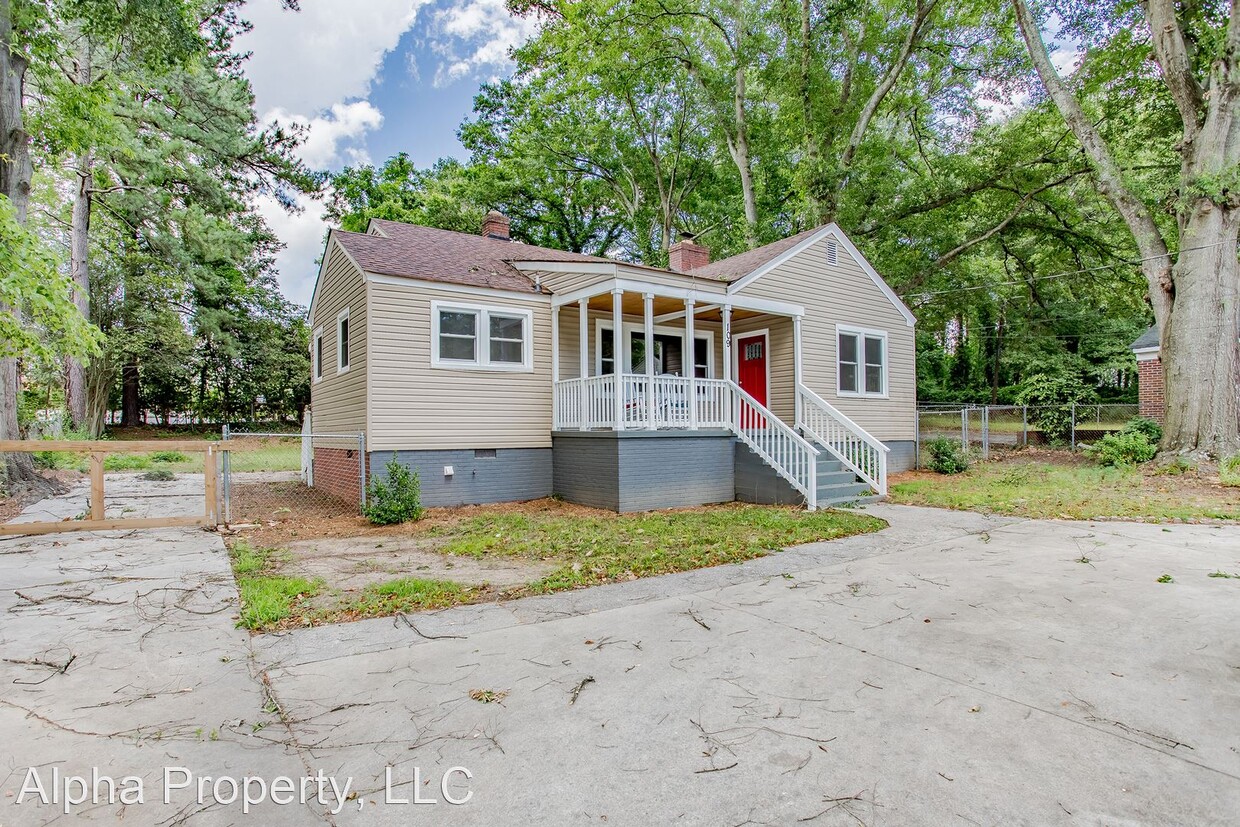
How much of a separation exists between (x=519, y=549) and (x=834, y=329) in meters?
9.87

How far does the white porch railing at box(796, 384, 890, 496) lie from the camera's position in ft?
35.3

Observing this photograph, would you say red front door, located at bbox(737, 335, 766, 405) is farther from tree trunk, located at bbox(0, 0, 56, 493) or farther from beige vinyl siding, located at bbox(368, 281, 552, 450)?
tree trunk, located at bbox(0, 0, 56, 493)

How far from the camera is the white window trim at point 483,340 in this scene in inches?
409

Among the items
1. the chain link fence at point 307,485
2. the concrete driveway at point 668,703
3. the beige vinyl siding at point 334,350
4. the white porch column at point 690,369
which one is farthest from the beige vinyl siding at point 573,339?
the concrete driveway at point 668,703

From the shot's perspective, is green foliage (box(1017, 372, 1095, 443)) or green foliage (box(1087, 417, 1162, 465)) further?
green foliage (box(1017, 372, 1095, 443))

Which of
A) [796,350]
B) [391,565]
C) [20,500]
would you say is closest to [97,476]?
[391,565]

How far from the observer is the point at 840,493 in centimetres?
1034

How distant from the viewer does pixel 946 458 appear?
46.5 ft

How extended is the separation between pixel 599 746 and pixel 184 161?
88.2ft

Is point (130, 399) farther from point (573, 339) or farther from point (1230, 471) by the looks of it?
point (1230, 471)

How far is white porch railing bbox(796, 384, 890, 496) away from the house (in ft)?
0.14

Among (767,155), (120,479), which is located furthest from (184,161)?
(767,155)

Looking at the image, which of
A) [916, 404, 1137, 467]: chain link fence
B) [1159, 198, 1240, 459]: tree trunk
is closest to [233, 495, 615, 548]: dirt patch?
[916, 404, 1137, 467]: chain link fence

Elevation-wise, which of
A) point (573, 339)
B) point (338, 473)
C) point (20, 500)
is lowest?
point (20, 500)
